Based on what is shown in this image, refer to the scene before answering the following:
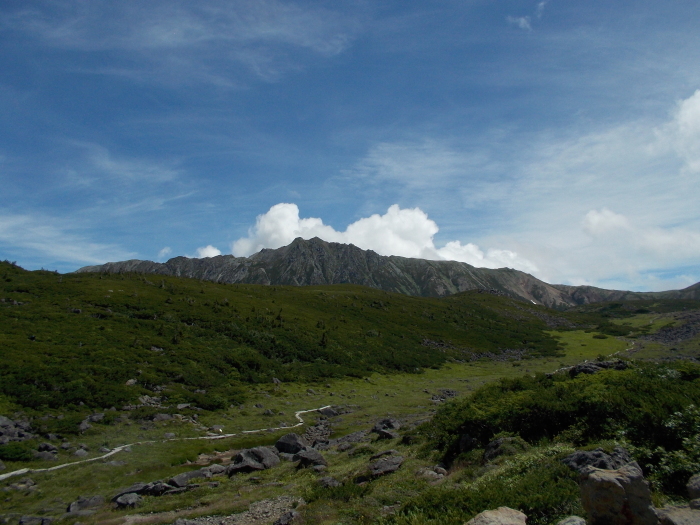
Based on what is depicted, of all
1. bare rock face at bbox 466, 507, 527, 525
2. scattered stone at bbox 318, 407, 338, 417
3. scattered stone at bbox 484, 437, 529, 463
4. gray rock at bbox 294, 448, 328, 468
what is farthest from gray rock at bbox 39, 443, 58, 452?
bare rock face at bbox 466, 507, 527, 525

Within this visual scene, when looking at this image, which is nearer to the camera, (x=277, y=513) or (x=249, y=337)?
(x=277, y=513)

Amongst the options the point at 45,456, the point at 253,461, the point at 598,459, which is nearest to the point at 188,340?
the point at 45,456

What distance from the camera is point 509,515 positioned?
26.8 ft

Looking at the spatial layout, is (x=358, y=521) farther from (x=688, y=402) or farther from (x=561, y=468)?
(x=688, y=402)

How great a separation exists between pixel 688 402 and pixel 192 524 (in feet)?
59.2

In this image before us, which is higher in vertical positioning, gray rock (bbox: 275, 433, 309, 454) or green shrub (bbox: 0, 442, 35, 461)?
green shrub (bbox: 0, 442, 35, 461)

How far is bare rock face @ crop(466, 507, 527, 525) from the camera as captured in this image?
7.80 meters

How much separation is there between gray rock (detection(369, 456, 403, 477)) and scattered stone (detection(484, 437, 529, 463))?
4.34 m

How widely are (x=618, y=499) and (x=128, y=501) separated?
21.1 metres

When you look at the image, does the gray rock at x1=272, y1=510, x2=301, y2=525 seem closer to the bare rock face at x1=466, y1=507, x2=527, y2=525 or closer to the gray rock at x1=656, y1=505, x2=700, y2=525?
the bare rock face at x1=466, y1=507, x2=527, y2=525

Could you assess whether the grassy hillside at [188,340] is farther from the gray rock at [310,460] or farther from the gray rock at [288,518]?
the gray rock at [288,518]

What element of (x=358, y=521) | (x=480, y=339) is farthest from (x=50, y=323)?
(x=480, y=339)

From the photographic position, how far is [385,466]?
18.1 m

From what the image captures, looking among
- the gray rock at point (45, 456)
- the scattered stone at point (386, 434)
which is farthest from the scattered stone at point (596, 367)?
the gray rock at point (45, 456)
